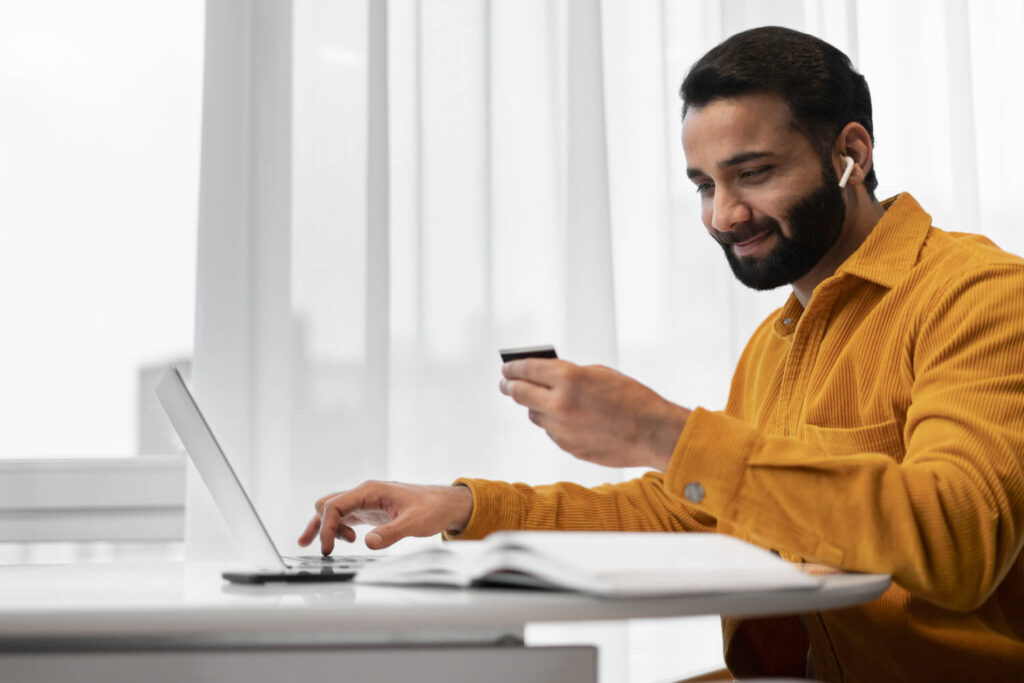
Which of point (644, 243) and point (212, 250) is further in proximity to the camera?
point (644, 243)

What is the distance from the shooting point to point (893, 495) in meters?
0.77

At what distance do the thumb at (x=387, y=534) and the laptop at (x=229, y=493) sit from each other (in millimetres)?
78

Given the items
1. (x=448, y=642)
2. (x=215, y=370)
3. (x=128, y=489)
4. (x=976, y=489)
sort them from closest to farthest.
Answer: (x=448, y=642) < (x=976, y=489) < (x=215, y=370) < (x=128, y=489)

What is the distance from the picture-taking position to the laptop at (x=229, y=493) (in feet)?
2.53

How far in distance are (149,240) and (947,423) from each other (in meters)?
1.59

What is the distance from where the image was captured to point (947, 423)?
84 cm

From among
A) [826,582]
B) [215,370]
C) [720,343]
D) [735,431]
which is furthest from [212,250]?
[826,582]

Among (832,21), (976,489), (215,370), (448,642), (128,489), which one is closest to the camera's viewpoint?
(448,642)

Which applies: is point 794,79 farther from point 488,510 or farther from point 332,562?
point 332,562

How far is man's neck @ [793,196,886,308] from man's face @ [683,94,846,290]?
19 mm

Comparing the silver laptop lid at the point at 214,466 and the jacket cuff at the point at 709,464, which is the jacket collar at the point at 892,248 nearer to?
the jacket cuff at the point at 709,464

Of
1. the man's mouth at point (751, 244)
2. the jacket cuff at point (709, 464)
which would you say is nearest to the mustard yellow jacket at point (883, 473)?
the jacket cuff at point (709, 464)

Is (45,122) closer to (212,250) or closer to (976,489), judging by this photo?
(212,250)

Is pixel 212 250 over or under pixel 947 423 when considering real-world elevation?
over
